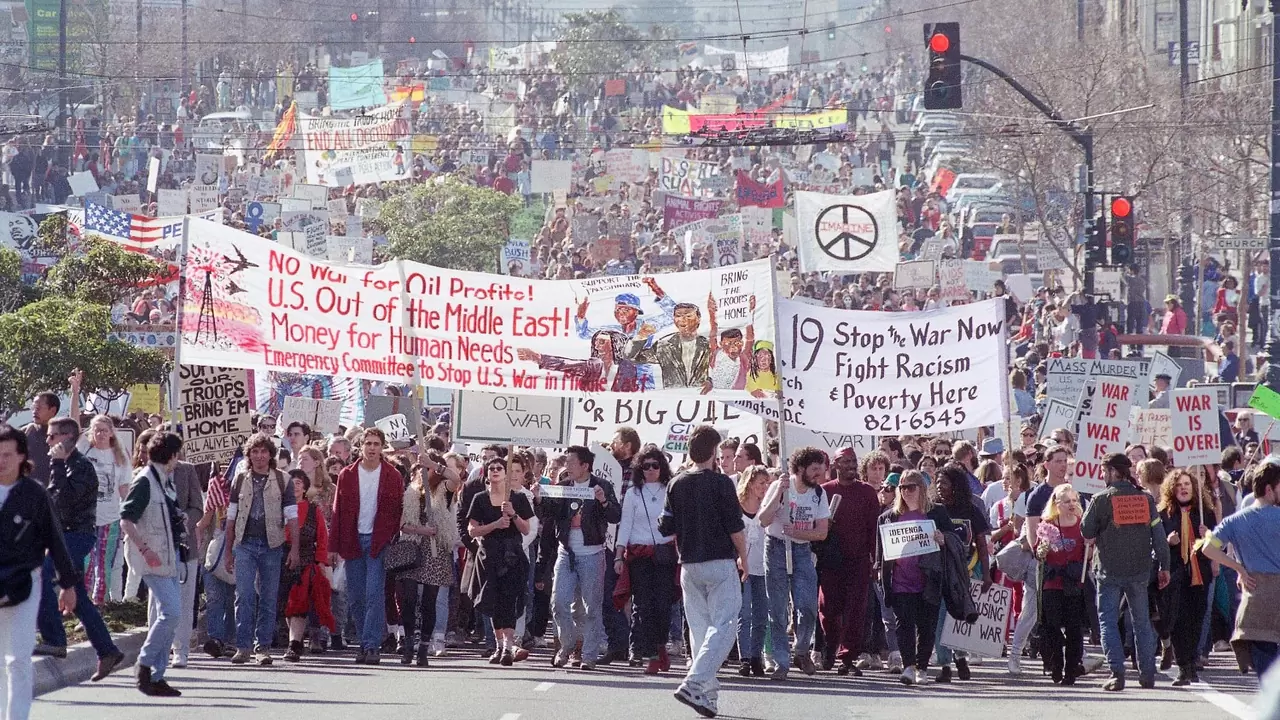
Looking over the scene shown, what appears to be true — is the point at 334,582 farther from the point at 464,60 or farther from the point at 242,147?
the point at 464,60

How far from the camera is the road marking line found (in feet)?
35.5

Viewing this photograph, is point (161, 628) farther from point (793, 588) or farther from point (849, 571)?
point (849, 571)

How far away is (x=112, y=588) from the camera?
14.9 meters

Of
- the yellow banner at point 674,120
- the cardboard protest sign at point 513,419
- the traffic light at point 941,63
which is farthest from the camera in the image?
the yellow banner at point 674,120

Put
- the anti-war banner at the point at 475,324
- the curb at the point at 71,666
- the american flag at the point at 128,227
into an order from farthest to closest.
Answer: the american flag at the point at 128,227 → the anti-war banner at the point at 475,324 → the curb at the point at 71,666

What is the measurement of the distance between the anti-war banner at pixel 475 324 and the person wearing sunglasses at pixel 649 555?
2.06m

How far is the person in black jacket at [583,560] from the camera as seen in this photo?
12969 mm

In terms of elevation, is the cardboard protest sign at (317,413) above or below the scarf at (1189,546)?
above

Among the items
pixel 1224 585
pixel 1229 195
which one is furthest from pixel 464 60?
pixel 1224 585

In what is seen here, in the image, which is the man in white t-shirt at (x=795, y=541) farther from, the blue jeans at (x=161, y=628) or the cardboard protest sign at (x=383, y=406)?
the cardboard protest sign at (x=383, y=406)

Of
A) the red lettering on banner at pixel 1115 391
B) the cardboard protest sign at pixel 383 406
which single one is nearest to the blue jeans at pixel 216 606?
the red lettering on banner at pixel 1115 391

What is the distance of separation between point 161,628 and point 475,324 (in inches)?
176

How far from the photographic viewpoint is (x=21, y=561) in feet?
28.4

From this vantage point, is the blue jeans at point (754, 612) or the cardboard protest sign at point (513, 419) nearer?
the blue jeans at point (754, 612)
